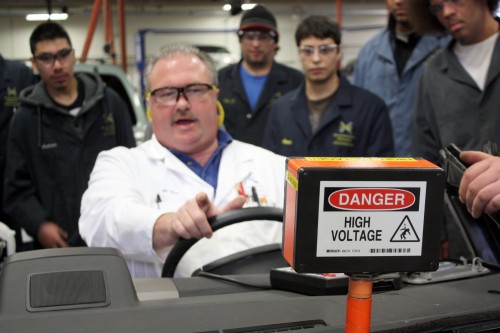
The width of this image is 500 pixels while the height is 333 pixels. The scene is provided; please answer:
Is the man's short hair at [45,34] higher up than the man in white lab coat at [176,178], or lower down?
higher up

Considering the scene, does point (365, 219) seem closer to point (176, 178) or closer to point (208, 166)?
point (176, 178)

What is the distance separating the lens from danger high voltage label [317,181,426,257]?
0.72 m

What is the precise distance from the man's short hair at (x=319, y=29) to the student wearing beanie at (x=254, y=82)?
0.65 metres

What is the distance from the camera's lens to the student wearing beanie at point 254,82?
3898 millimetres

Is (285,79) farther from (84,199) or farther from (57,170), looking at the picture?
(84,199)

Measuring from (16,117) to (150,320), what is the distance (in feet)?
9.25

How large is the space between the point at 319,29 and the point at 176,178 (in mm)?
1483

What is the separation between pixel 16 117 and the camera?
3457mm

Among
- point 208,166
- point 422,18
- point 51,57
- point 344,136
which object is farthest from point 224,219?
point 51,57

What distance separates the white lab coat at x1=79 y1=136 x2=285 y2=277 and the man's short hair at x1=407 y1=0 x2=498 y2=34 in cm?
Answer: 84

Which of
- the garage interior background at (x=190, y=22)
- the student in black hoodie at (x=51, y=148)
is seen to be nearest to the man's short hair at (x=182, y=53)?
the student in black hoodie at (x=51, y=148)

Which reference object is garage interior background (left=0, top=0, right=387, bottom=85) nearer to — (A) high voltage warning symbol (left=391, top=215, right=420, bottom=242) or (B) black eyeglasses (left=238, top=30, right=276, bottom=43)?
(B) black eyeglasses (left=238, top=30, right=276, bottom=43)

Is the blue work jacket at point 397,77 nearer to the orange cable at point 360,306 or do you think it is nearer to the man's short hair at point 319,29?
the man's short hair at point 319,29

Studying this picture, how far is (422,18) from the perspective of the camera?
100 inches
